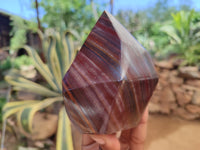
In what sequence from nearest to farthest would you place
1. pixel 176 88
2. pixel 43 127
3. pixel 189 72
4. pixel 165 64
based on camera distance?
1. pixel 43 127
2. pixel 189 72
3. pixel 176 88
4. pixel 165 64

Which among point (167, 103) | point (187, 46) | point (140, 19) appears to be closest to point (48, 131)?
point (167, 103)

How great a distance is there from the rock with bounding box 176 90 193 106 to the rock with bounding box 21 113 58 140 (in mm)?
1365

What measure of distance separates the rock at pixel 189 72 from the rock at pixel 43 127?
55.8 inches

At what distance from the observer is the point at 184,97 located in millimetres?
Answer: 1519

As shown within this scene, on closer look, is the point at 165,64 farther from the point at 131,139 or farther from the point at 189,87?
the point at 131,139

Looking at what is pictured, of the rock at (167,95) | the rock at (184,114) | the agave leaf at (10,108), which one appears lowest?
the rock at (184,114)

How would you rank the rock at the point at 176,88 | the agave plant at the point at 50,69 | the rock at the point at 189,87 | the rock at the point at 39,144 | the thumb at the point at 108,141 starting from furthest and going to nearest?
1. the rock at the point at 176,88
2. the rock at the point at 189,87
3. the agave plant at the point at 50,69
4. the rock at the point at 39,144
5. the thumb at the point at 108,141

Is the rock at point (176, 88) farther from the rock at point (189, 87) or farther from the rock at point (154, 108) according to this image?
the rock at point (154, 108)

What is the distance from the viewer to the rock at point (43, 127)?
735 millimetres

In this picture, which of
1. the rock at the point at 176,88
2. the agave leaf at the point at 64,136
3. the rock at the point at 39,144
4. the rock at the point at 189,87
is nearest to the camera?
the agave leaf at the point at 64,136

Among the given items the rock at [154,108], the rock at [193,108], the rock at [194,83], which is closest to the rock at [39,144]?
the rock at [154,108]

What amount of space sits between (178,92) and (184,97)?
8cm

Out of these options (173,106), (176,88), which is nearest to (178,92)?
(176,88)

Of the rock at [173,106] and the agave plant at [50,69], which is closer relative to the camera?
the agave plant at [50,69]
